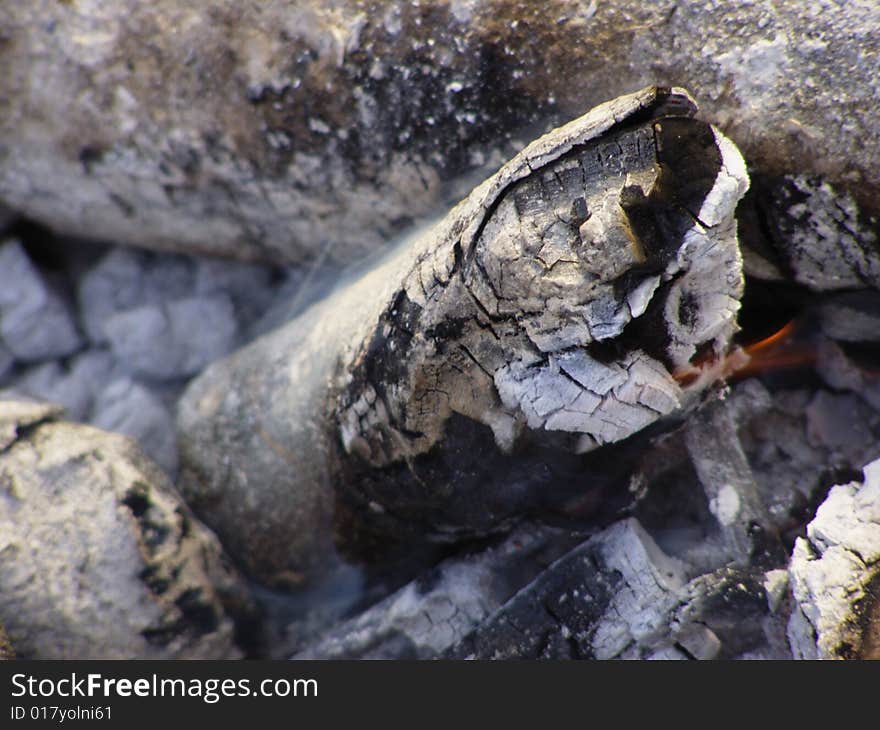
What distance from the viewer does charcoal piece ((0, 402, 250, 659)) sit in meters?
1.41

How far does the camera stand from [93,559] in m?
1.43

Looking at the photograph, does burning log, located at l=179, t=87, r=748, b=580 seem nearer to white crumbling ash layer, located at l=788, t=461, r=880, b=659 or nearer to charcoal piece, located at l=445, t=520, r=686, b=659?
charcoal piece, located at l=445, t=520, r=686, b=659

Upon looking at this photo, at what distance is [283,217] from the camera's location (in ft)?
5.70

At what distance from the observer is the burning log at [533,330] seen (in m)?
0.93

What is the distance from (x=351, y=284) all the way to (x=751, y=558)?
99 cm

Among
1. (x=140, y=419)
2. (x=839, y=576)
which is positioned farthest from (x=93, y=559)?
(x=839, y=576)

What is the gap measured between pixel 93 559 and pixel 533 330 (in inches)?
40.3

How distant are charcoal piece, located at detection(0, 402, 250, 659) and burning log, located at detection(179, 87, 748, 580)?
1.17 feet

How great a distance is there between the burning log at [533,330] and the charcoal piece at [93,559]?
36 cm

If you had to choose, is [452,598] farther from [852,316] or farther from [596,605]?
[852,316]

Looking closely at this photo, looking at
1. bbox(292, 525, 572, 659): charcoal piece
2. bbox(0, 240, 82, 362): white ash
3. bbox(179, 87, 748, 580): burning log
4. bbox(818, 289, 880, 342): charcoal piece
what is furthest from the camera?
bbox(0, 240, 82, 362): white ash

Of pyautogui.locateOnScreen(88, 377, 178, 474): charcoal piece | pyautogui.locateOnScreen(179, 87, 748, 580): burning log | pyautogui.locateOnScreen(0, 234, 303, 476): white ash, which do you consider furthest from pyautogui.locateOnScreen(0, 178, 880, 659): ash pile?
pyautogui.locateOnScreen(0, 234, 303, 476): white ash

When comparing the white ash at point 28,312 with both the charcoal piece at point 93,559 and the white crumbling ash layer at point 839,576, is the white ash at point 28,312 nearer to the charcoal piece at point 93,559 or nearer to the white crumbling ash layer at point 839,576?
the charcoal piece at point 93,559

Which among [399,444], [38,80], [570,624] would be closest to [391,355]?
[399,444]
